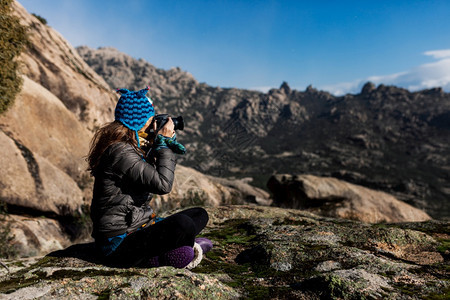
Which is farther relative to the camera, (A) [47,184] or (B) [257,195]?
(B) [257,195]

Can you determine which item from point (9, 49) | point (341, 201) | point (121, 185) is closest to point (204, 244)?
point (121, 185)

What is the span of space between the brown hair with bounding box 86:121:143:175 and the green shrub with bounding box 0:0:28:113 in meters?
11.0

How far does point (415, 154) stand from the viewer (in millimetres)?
194375

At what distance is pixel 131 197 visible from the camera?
4375mm

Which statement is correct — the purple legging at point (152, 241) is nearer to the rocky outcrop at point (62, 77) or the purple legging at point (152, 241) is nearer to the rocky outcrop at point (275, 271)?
the rocky outcrop at point (275, 271)

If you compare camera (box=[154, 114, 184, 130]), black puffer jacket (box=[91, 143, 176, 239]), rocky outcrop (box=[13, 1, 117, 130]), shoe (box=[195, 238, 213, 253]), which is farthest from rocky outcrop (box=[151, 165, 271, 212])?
black puffer jacket (box=[91, 143, 176, 239])

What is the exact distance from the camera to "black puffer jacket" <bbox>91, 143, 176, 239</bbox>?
4145 mm

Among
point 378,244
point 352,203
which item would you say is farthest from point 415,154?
point 378,244

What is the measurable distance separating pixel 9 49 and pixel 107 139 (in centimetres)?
1205

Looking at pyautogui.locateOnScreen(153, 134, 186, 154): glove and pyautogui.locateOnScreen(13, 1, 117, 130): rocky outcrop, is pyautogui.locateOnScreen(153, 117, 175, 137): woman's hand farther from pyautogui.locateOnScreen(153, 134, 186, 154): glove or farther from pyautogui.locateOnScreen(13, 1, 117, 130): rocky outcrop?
pyautogui.locateOnScreen(13, 1, 117, 130): rocky outcrop

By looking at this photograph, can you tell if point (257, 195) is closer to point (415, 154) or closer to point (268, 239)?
point (268, 239)

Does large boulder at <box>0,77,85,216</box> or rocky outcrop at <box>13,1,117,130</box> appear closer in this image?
large boulder at <box>0,77,85,216</box>

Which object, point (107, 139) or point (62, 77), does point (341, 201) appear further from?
point (62, 77)

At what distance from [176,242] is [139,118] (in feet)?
6.96
